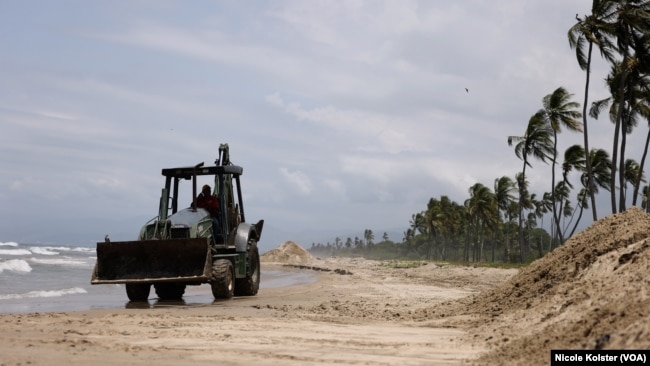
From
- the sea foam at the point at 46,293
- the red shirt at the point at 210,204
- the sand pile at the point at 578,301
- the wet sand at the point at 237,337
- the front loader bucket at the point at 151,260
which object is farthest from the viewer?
the sea foam at the point at 46,293

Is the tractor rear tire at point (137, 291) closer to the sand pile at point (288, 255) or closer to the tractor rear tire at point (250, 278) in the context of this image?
the tractor rear tire at point (250, 278)

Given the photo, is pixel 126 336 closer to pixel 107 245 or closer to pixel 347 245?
pixel 107 245

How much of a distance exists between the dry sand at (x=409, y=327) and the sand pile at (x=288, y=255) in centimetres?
3859

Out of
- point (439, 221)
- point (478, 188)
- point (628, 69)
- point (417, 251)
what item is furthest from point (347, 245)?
point (628, 69)

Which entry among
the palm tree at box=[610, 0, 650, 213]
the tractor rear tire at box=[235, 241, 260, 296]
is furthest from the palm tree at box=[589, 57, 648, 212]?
the tractor rear tire at box=[235, 241, 260, 296]

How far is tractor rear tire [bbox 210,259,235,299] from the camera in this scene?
46.1ft

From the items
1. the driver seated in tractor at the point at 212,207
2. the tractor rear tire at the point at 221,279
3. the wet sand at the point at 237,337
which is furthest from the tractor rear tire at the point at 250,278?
the wet sand at the point at 237,337

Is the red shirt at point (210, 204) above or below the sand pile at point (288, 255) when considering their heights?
above

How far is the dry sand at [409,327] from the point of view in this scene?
6.83m

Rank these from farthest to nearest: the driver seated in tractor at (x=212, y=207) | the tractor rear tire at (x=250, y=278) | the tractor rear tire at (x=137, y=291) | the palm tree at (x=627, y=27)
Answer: the palm tree at (x=627, y=27)
the tractor rear tire at (x=250, y=278)
the driver seated in tractor at (x=212, y=207)
the tractor rear tire at (x=137, y=291)

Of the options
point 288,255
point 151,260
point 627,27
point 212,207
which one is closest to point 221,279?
point 151,260

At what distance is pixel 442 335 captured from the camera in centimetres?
883

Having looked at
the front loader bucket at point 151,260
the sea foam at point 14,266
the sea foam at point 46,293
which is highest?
the front loader bucket at point 151,260

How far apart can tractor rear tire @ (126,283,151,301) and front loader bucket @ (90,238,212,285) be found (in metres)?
1.10
